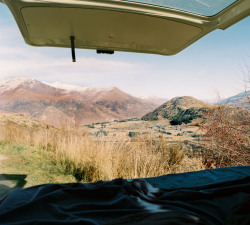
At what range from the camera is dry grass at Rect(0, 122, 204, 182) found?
336 centimetres

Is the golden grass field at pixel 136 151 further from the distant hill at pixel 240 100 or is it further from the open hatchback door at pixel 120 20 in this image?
the open hatchback door at pixel 120 20

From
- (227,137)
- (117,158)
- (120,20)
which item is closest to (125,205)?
(120,20)

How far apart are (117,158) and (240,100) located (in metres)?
2.58

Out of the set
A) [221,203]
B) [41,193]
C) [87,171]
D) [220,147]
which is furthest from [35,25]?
[220,147]

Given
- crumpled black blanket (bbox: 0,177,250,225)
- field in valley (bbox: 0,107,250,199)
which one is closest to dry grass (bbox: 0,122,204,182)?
field in valley (bbox: 0,107,250,199)

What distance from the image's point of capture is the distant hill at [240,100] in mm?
3666

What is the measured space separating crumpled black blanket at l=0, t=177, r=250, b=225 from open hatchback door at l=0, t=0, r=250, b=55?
1.17 metres

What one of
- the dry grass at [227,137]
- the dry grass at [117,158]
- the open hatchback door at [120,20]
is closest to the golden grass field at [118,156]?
the dry grass at [117,158]

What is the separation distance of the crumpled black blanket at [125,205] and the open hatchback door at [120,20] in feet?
3.82

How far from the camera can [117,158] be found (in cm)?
345

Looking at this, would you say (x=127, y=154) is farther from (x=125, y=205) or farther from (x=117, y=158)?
(x=125, y=205)

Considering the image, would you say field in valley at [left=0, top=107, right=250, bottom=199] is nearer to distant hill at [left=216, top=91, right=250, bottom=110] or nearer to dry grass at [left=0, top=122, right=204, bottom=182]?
dry grass at [left=0, top=122, right=204, bottom=182]

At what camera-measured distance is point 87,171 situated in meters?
3.77

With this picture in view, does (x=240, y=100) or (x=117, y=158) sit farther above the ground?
(x=240, y=100)
